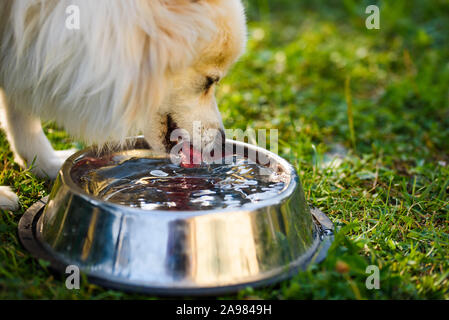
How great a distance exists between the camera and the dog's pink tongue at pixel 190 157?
2064 mm

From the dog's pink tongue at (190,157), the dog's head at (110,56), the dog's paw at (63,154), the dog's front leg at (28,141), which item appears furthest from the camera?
the dog's paw at (63,154)

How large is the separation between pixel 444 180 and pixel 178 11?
1617 millimetres

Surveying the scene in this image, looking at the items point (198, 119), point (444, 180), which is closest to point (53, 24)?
point (198, 119)

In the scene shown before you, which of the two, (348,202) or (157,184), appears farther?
(348,202)

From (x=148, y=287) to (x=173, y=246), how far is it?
14 cm

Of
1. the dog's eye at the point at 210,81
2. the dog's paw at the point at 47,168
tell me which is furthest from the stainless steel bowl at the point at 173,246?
the dog's paw at the point at 47,168

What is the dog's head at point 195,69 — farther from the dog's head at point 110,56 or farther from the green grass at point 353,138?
the green grass at point 353,138

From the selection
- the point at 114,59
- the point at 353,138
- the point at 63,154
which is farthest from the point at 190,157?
the point at 353,138

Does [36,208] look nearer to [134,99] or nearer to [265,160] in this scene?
[134,99]

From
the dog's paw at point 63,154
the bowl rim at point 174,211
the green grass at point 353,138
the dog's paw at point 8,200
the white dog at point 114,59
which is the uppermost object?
the white dog at point 114,59

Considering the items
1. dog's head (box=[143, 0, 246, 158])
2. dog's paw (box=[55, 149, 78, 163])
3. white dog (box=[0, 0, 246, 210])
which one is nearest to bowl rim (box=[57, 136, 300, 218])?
white dog (box=[0, 0, 246, 210])

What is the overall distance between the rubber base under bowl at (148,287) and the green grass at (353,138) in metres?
0.03

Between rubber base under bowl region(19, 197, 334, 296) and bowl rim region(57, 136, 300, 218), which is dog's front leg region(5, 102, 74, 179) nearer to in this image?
rubber base under bowl region(19, 197, 334, 296)

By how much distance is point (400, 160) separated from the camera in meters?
2.81
